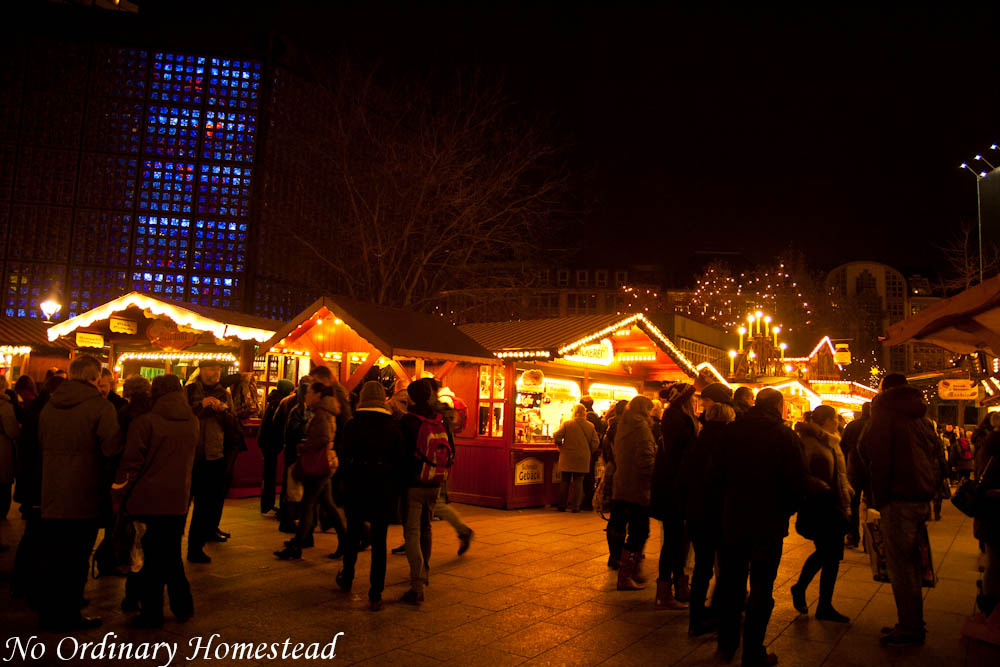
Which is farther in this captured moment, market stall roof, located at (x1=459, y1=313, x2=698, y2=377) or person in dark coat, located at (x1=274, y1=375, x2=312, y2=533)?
market stall roof, located at (x1=459, y1=313, x2=698, y2=377)

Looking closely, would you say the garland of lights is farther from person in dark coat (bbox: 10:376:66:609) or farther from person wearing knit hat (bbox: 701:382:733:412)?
person wearing knit hat (bbox: 701:382:733:412)

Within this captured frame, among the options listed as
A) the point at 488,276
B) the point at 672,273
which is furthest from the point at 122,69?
the point at 672,273

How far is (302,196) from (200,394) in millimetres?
18399

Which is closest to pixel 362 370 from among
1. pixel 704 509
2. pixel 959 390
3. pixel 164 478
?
pixel 164 478

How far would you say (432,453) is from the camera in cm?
594

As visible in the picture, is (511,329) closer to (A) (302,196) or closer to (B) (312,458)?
(B) (312,458)

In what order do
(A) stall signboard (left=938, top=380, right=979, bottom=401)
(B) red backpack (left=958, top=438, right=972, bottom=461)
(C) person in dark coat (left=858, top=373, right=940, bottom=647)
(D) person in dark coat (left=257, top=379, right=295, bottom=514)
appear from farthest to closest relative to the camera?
1. (A) stall signboard (left=938, top=380, right=979, bottom=401)
2. (B) red backpack (left=958, top=438, right=972, bottom=461)
3. (D) person in dark coat (left=257, top=379, right=295, bottom=514)
4. (C) person in dark coat (left=858, top=373, right=940, bottom=647)

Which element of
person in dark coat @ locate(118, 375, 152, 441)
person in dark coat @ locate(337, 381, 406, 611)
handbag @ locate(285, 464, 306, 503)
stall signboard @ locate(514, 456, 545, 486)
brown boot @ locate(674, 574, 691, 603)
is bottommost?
brown boot @ locate(674, 574, 691, 603)

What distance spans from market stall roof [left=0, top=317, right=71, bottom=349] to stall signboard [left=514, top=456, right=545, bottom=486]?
12.2m

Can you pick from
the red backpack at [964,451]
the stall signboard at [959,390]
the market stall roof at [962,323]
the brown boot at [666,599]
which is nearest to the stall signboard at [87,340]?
the brown boot at [666,599]

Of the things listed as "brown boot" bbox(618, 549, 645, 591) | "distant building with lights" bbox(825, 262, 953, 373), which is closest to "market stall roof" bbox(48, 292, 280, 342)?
"brown boot" bbox(618, 549, 645, 591)

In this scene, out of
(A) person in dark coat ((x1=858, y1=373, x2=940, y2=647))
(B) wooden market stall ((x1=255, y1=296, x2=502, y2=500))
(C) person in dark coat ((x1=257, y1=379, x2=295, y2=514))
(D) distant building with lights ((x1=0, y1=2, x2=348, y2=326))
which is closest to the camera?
(A) person in dark coat ((x1=858, y1=373, x2=940, y2=647))

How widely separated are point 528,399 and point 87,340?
8445mm

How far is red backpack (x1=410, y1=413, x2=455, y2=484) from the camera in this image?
19.5 ft
